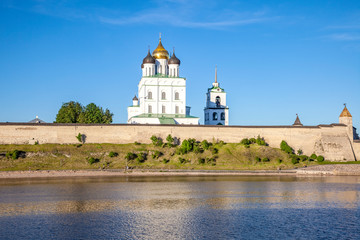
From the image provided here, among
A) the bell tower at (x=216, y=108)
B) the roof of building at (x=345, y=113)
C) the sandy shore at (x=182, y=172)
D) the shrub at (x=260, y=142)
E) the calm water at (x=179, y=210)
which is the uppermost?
the bell tower at (x=216, y=108)

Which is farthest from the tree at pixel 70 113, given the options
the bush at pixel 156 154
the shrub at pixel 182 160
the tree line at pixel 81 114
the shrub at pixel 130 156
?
the shrub at pixel 182 160

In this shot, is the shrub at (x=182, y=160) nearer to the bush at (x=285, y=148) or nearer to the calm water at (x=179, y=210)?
the calm water at (x=179, y=210)

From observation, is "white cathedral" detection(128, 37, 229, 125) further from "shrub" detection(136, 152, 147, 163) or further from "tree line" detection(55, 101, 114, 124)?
"shrub" detection(136, 152, 147, 163)

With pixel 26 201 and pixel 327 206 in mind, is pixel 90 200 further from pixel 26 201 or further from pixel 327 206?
pixel 327 206

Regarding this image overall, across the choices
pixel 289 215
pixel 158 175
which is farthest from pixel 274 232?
pixel 158 175

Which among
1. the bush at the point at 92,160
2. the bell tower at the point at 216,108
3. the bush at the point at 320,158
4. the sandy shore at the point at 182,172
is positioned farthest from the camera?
the bell tower at the point at 216,108

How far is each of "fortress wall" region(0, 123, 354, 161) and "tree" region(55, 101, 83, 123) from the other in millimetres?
10332

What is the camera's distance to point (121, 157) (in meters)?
42.7

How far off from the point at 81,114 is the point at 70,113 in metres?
1.85

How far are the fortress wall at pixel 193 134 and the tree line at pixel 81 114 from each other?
936cm

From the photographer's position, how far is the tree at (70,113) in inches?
2236

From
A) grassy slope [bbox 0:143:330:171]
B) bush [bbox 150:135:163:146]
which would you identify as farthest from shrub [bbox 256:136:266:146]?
bush [bbox 150:135:163:146]

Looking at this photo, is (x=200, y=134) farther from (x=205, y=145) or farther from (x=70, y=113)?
(x=70, y=113)

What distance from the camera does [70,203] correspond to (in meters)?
23.3
